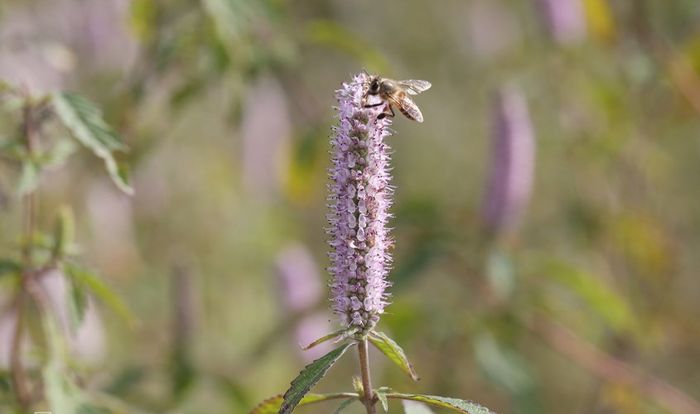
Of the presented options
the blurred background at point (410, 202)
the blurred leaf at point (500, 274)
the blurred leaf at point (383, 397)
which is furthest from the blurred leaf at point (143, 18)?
the blurred leaf at point (383, 397)

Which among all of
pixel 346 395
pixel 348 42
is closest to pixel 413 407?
pixel 346 395

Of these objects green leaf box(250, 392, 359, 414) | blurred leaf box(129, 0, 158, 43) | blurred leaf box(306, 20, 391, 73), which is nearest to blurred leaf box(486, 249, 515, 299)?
blurred leaf box(306, 20, 391, 73)

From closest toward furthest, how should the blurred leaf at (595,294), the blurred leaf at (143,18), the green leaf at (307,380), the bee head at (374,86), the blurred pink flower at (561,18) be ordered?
the green leaf at (307,380) → the bee head at (374,86) → the blurred leaf at (143,18) → the blurred leaf at (595,294) → the blurred pink flower at (561,18)

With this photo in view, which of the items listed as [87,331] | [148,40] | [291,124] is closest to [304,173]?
[148,40]

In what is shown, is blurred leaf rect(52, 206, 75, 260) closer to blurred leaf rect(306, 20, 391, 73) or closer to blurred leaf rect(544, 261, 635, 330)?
blurred leaf rect(306, 20, 391, 73)

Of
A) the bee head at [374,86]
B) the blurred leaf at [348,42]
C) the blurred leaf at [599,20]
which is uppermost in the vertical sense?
the blurred leaf at [599,20]

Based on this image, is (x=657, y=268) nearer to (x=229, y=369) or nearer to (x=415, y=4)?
(x=229, y=369)

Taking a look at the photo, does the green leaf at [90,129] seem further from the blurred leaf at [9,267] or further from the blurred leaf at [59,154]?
the blurred leaf at [9,267]
